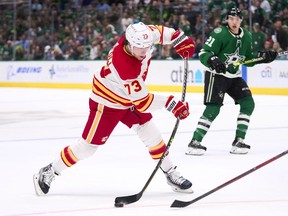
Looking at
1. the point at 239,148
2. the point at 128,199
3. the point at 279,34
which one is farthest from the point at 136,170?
the point at 279,34

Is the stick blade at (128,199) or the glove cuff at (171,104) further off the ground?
the glove cuff at (171,104)

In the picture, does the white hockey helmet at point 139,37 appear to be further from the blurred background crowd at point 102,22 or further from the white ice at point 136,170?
the blurred background crowd at point 102,22

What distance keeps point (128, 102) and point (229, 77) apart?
83.1 inches

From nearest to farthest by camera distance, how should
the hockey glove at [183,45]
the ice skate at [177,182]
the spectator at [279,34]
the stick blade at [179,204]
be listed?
the stick blade at [179,204] → the ice skate at [177,182] → the hockey glove at [183,45] → the spectator at [279,34]

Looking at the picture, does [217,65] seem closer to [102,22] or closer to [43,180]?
[43,180]

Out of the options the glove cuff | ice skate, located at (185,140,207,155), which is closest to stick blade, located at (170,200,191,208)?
the glove cuff

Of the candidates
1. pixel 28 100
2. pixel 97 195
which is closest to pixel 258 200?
pixel 97 195

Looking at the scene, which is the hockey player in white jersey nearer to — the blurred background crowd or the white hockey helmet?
the white hockey helmet

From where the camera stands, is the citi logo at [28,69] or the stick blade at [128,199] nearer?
the stick blade at [128,199]

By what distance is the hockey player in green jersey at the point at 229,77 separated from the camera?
238 inches

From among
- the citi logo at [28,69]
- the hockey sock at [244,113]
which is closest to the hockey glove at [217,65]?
the hockey sock at [244,113]

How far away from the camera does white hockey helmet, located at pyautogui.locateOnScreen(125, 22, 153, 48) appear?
155 inches

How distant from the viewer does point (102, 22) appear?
15664mm

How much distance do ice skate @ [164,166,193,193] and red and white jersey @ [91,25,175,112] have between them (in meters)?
0.48
